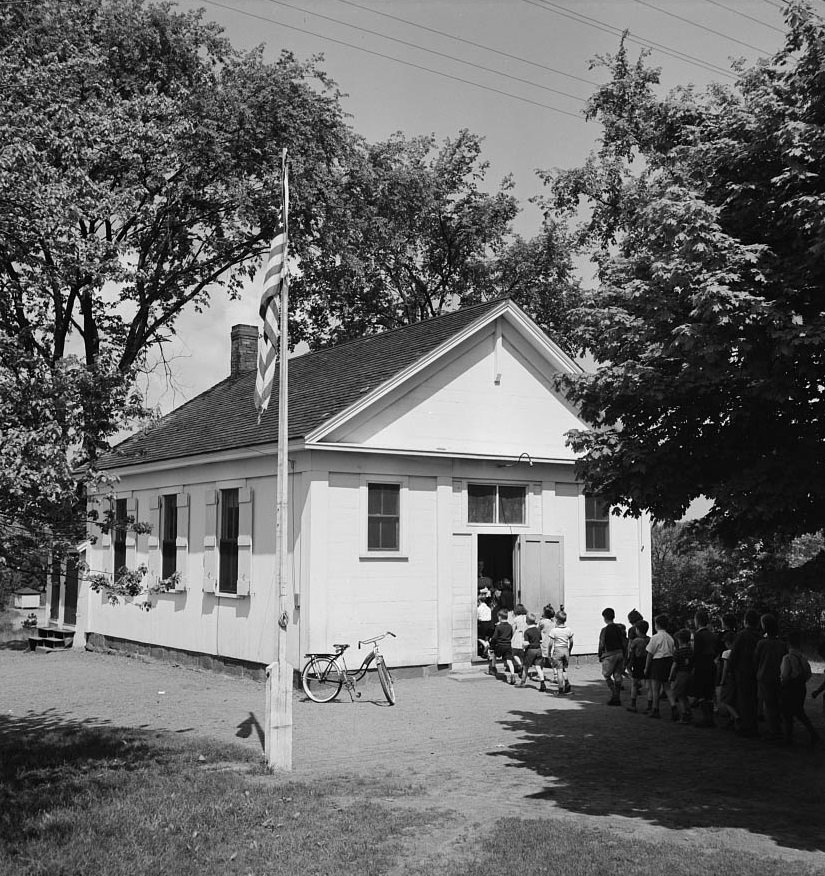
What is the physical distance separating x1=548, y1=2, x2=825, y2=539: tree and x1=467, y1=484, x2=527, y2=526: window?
891 cm

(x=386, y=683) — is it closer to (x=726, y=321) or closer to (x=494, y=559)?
(x=494, y=559)

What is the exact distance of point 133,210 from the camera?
1107 inches

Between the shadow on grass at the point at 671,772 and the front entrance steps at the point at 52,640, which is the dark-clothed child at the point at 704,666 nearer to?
the shadow on grass at the point at 671,772

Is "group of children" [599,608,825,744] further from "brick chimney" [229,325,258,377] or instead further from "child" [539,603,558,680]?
"brick chimney" [229,325,258,377]

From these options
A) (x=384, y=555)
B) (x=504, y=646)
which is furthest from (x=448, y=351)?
(x=504, y=646)

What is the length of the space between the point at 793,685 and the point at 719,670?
2.58 meters

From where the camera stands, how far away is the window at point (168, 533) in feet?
73.5

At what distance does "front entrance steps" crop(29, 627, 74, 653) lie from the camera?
26058 millimetres

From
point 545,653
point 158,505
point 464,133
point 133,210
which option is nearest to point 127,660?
point 158,505

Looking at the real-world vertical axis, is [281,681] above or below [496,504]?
below

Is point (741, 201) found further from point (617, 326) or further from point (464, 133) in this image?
point (464, 133)

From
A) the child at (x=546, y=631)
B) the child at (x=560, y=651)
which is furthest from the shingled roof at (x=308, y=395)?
the child at (x=560, y=651)

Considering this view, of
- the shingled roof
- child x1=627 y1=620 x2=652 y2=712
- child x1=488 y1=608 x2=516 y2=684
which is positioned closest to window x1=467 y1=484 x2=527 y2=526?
child x1=488 y1=608 x2=516 y2=684

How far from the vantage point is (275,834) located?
8.47 m
